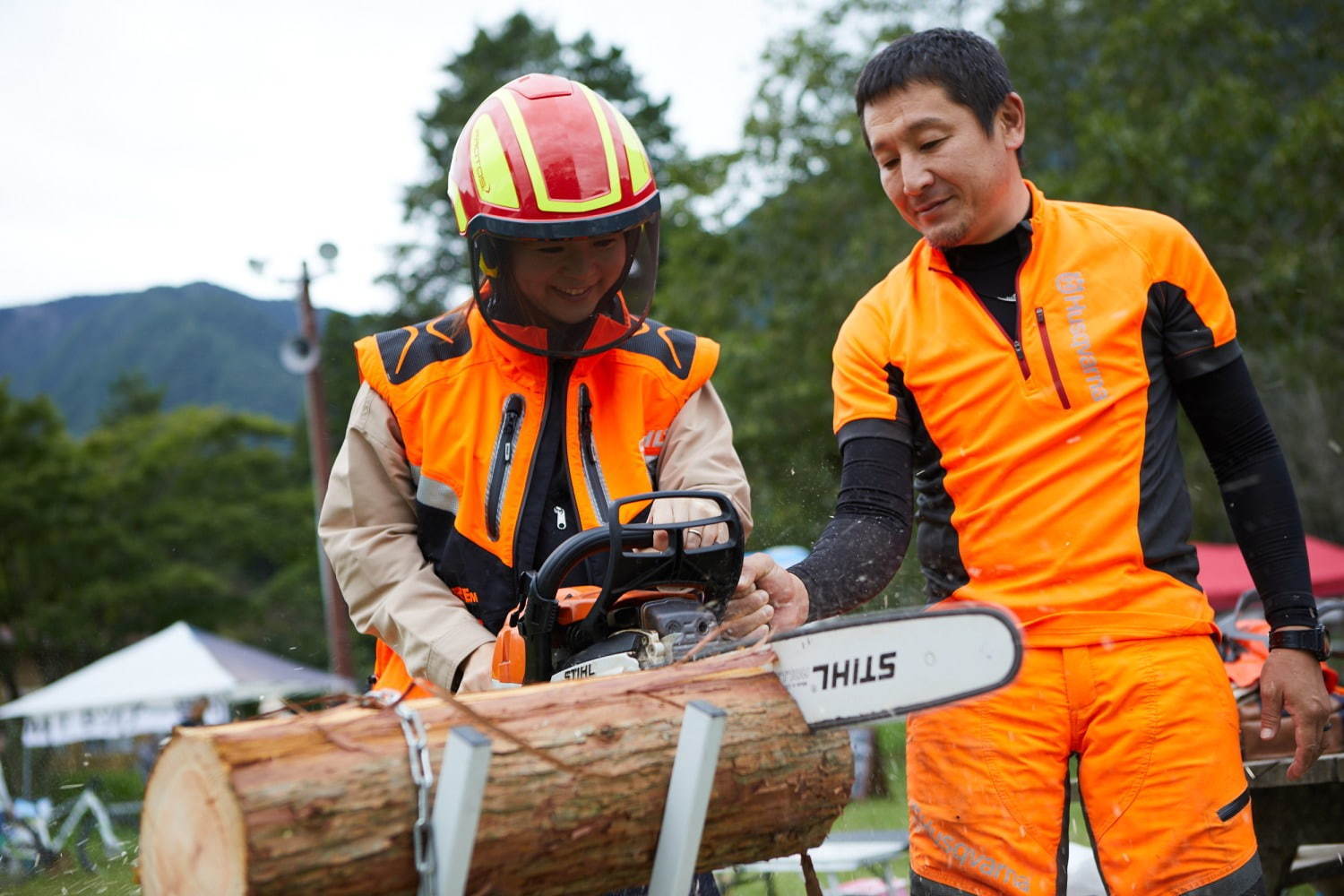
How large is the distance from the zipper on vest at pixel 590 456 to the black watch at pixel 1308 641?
134 centimetres

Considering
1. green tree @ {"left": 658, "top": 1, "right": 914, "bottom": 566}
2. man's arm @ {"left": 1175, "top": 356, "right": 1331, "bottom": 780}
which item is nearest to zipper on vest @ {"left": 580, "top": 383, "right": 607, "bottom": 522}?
man's arm @ {"left": 1175, "top": 356, "right": 1331, "bottom": 780}

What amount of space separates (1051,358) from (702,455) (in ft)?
2.54

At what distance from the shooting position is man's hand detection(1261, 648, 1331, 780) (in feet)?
7.56

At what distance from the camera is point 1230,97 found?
16656mm

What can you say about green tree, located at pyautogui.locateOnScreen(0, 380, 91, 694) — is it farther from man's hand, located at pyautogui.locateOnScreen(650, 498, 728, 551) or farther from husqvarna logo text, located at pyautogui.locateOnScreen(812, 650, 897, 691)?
husqvarna logo text, located at pyautogui.locateOnScreen(812, 650, 897, 691)

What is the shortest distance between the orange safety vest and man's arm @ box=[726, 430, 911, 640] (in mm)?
411

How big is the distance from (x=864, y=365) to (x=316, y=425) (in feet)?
46.5

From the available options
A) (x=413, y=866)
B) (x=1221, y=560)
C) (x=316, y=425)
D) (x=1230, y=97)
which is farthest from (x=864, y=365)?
(x=1230, y=97)

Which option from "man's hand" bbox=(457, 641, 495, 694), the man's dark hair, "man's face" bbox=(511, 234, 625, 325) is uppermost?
the man's dark hair

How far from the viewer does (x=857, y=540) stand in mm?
2508

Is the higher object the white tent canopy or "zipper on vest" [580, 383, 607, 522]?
"zipper on vest" [580, 383, 607, 522]

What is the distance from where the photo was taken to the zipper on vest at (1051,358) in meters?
2.34

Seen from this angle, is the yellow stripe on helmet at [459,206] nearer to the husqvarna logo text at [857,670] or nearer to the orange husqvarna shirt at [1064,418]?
the orange husqvarna shirt at [1064,418]

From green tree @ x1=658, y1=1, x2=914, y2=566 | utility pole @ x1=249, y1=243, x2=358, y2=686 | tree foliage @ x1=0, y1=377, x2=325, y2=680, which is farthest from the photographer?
tree foliage @ x1=0, y1=377, x2=325, y2=680
